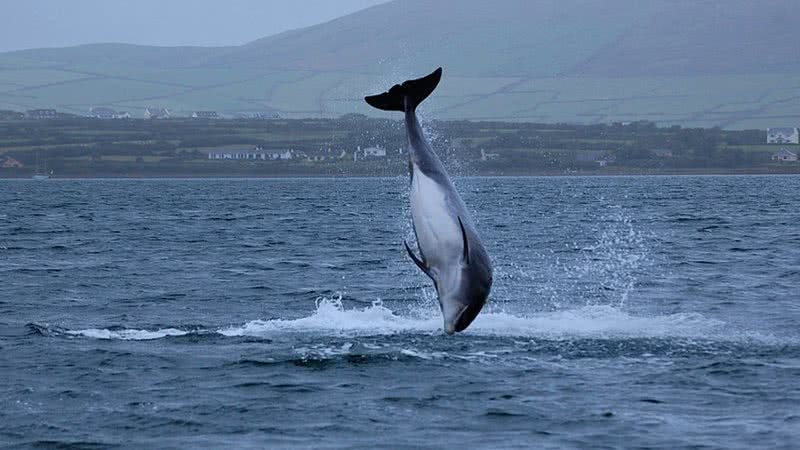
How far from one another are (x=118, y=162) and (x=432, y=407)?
176097 millimetres

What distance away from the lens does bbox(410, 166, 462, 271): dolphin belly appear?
12867 millimetres

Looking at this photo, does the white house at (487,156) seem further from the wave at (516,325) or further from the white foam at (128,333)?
the white foam at (128,333)

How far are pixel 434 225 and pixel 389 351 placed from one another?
10211 millimetres

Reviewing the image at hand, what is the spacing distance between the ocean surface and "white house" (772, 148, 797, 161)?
5611 inches

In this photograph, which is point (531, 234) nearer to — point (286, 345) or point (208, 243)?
point (208, 243)

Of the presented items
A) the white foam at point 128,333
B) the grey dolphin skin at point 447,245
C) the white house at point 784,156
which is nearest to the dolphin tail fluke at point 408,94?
the grey dolphin skin at point 447,245

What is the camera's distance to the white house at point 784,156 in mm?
185375

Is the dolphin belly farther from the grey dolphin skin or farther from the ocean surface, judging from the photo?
the ocean surface

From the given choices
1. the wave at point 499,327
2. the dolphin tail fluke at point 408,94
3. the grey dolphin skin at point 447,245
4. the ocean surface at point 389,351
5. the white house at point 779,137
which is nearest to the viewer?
the grey dolphin skin at point 447,245

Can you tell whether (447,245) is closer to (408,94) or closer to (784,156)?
(408,94)

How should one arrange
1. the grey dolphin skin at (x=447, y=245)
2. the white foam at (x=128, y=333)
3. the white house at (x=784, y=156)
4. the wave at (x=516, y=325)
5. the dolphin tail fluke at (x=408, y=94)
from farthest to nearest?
the white house at (x=784, y=156) → the white foam at (x=128, y=333) → the wave at (x=516, y=325) → the dolphin tail fluke at (x=408, y=94) → the grey dolphin skin at (x=447, y=245)

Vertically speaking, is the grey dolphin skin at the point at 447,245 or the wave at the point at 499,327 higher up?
the grey dolphin skin at the point at 447,245

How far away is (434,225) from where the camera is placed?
13047mm

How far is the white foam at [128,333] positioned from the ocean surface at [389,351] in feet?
0.32
